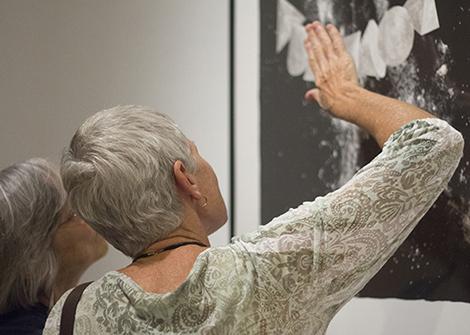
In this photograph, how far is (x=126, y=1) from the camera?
2.17 m

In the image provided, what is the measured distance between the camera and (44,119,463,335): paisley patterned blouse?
1248 millimetres

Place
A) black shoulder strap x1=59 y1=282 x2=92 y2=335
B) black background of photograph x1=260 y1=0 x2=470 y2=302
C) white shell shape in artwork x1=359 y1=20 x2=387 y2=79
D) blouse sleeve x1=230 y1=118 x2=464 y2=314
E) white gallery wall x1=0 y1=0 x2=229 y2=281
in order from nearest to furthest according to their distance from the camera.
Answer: blouse sleeve x1=230 y1=118 x2=464 y2=314
black shoulder strap x1=59 y1=282 x2=92 y2=335
black background of photograph x1=260 y1=0 x2=470 y2=302
white shell shape in artwork x1=359 y1=20 x2=387 y2=79
white gallery wall x1=0 y1=0 x2=229 y2=281

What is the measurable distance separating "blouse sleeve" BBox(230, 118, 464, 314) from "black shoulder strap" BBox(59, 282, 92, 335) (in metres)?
0.27

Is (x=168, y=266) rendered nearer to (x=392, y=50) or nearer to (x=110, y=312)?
(x=110, y=312)

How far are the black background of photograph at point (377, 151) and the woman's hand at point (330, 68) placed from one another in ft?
0.10

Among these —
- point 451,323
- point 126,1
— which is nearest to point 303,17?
point 126,1

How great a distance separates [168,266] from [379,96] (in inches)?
19.8

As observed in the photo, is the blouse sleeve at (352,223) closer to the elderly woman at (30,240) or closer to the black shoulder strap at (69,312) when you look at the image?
the black shoulder strap at (69,312)

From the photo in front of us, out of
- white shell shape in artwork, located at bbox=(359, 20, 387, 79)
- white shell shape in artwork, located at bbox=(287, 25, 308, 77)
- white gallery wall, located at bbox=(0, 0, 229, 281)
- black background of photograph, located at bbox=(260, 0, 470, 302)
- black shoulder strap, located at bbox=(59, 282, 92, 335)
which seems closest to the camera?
black shoulder strap, located at bbox=(59, 282, 92, 335)

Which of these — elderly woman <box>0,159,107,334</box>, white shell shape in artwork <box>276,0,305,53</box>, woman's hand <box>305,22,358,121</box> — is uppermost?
white shell shape in artwork <box>276,0,305,53</box>

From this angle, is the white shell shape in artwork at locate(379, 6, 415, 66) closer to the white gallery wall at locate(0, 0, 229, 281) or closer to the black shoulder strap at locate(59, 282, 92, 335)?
the white gallery wall at locate(0, 0, 229, 281)

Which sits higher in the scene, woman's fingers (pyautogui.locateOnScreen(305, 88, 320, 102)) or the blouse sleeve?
woman's fingers (pyautogui.locateOnScreen(305, 88, 320, 102))

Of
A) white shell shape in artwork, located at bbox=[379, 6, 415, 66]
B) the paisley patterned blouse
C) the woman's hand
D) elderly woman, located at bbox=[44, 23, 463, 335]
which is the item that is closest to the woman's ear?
elderly woman, located at bbox=[44, 23, 463, 335]

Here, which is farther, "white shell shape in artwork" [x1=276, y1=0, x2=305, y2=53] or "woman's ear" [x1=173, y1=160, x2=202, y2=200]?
"white shell shape in artwork" [x1=276, y1=0, x2=305, y2=53]
